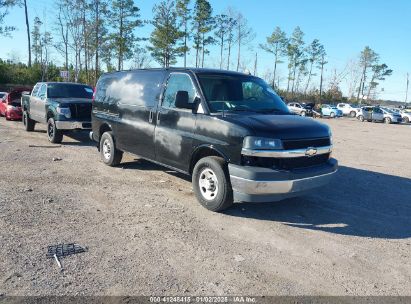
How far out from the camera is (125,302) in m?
3.37

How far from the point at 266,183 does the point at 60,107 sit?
7984 millimetres

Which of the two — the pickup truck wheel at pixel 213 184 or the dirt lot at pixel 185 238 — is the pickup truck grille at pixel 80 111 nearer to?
the dirt lot at pixel 185 238

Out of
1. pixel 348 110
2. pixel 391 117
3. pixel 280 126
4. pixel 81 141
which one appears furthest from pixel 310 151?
pixel 348 110

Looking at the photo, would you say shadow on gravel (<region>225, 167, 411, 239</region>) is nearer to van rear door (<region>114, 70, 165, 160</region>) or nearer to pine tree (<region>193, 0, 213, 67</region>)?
van rear door (<region>114, 70, 165, 160</region>)

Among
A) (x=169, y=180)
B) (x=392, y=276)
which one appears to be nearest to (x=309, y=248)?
(x=392, y=276)

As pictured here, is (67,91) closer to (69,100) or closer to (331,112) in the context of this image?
(69,100)

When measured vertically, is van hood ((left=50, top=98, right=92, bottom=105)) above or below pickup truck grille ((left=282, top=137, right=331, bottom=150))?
above

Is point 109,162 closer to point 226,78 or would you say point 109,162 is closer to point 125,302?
point 226,78

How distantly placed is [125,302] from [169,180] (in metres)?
4.35

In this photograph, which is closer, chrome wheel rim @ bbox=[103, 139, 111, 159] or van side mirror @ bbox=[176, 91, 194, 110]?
van side mirror @ bbox=[176, 91, 194, 110]

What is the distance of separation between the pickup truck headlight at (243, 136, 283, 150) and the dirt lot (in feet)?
3.62

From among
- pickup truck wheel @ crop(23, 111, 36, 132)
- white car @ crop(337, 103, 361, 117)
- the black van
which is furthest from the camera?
white car @ crop(337, 103, 361, 117)

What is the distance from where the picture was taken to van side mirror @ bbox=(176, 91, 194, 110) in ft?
19.6

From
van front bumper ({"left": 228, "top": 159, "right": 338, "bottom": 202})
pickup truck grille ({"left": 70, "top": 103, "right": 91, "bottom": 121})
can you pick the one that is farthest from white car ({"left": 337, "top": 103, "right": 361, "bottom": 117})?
van front bumper ({"left": 228, "top": 159, "right": 338, "bottom": 202})
